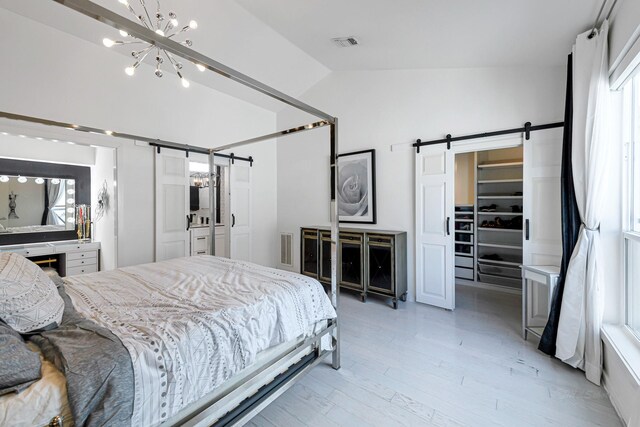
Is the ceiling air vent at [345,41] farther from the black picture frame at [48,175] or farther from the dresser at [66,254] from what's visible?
the dresser at [66,254]

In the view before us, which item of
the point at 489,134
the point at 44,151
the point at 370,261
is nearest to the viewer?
the point at 489,134

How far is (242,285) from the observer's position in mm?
2023

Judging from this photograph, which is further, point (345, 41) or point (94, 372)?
point (345, 41)

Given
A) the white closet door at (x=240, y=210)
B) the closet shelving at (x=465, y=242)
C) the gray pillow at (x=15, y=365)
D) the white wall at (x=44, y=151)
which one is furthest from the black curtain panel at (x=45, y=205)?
the closet shelving at (x=465, y=242)

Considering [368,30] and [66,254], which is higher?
[368,30]

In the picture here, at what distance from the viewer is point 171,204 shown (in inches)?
155

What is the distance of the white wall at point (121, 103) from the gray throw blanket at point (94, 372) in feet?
9.06

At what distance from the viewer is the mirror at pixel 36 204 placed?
338 centimetres

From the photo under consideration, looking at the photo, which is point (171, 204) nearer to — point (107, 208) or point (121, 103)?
point (107, 208)

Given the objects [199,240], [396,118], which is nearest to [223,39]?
[396,118]

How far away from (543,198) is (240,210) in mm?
4193

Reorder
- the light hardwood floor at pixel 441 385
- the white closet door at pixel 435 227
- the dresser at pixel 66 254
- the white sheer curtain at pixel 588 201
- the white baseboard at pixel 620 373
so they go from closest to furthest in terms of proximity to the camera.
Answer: the white baseboard at pixel 620 373 < the light hardwood floor at pixel 441 385 < the white sheer curtain at pixel 588 201 < the dresser at pixel 66 254 < the white closet door at pixel 435 227

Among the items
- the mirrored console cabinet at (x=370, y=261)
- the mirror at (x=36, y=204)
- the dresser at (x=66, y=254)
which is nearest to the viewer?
the dresser at (x=66, y=254)

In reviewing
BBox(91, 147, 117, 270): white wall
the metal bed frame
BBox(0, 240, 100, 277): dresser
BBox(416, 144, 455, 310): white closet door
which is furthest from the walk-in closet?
BBox(0, 240, 100, 277): dresser
